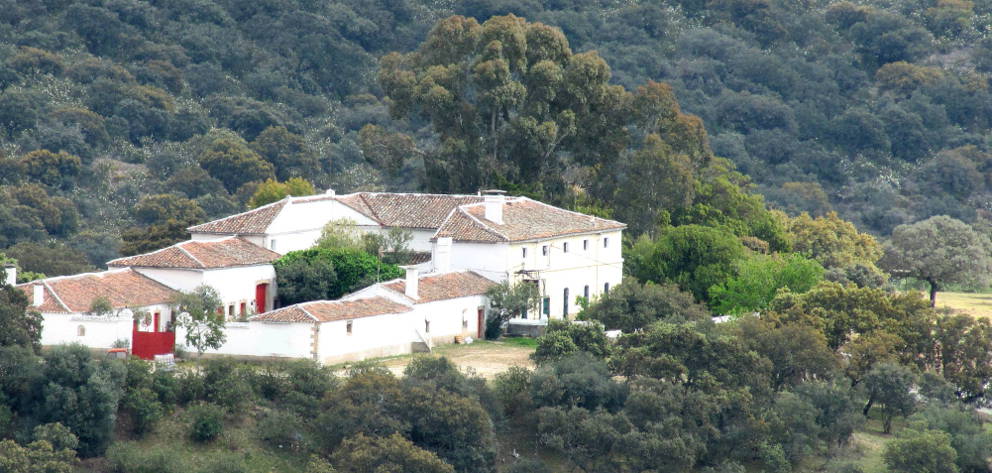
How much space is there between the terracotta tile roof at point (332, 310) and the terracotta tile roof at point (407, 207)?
9.24 metres

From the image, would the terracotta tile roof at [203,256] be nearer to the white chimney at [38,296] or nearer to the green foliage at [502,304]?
the white chimney at [38,296]

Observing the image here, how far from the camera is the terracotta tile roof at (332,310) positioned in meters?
47.4

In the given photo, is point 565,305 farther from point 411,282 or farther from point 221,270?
point 221,270

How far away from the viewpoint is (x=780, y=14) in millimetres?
129375

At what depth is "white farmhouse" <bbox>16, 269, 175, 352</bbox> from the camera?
46.8 m

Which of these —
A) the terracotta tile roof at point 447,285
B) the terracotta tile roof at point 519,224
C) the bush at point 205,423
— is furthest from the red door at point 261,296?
the bush at point 205,423

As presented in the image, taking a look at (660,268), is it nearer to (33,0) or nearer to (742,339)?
(742,339)

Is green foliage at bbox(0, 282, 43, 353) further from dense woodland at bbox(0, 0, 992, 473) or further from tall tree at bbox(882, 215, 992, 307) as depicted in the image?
tall tree at bbox(882, 215, 992, 307)

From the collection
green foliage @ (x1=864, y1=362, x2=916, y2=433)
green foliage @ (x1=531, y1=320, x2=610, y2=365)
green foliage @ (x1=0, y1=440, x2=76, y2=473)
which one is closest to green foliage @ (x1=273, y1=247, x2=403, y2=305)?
green foliage @ (x1=531, y1=320, x2=610, y2=365)

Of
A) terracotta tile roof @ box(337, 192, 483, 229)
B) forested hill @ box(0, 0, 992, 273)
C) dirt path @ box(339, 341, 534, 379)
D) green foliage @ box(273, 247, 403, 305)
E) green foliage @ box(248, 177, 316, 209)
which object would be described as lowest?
dirt path @ box(339, 341, 534, 379)

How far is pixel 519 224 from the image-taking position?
58500 mm

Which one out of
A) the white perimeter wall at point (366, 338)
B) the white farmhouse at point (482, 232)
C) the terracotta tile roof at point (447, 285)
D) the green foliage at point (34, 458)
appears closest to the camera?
the green foliage at point (34, 458)

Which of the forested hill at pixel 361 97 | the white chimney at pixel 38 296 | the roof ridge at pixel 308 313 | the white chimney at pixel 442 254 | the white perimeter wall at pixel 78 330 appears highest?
the forested hill at pixel 361 97

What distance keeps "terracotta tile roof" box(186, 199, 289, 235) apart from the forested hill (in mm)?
21206
